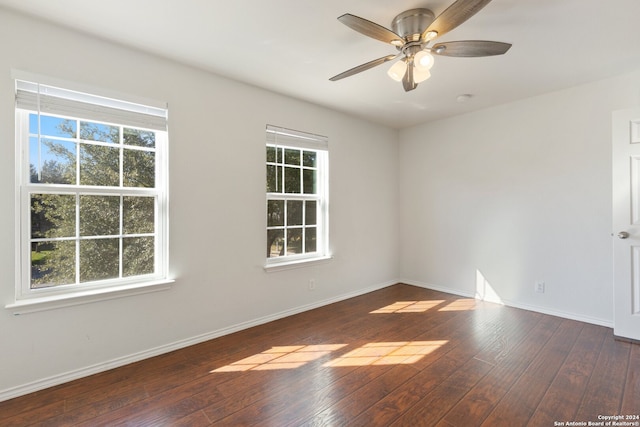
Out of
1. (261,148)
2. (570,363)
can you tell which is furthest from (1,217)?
(570,363)

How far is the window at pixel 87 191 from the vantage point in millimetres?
2031

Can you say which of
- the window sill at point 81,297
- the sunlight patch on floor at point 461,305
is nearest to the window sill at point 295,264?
the window sill at point 81,297

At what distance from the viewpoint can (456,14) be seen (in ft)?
5.24

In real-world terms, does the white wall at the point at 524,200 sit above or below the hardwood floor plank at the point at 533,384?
above

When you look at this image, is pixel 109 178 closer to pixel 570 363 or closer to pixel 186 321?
pixel 186 321

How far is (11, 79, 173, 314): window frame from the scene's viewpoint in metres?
1.98

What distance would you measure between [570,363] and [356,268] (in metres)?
2.38

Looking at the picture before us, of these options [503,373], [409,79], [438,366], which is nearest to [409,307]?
[438,366]

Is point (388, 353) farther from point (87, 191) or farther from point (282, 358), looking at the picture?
point (87, 191)

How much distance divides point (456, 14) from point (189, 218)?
244 centimetres

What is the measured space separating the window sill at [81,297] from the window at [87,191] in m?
0.07

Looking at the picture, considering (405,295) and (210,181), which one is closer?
(210,181)

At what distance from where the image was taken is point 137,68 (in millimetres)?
2385

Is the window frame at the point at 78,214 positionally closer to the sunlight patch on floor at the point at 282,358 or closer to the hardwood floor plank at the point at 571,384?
the sunlight patch on floor at the point at 282,358
